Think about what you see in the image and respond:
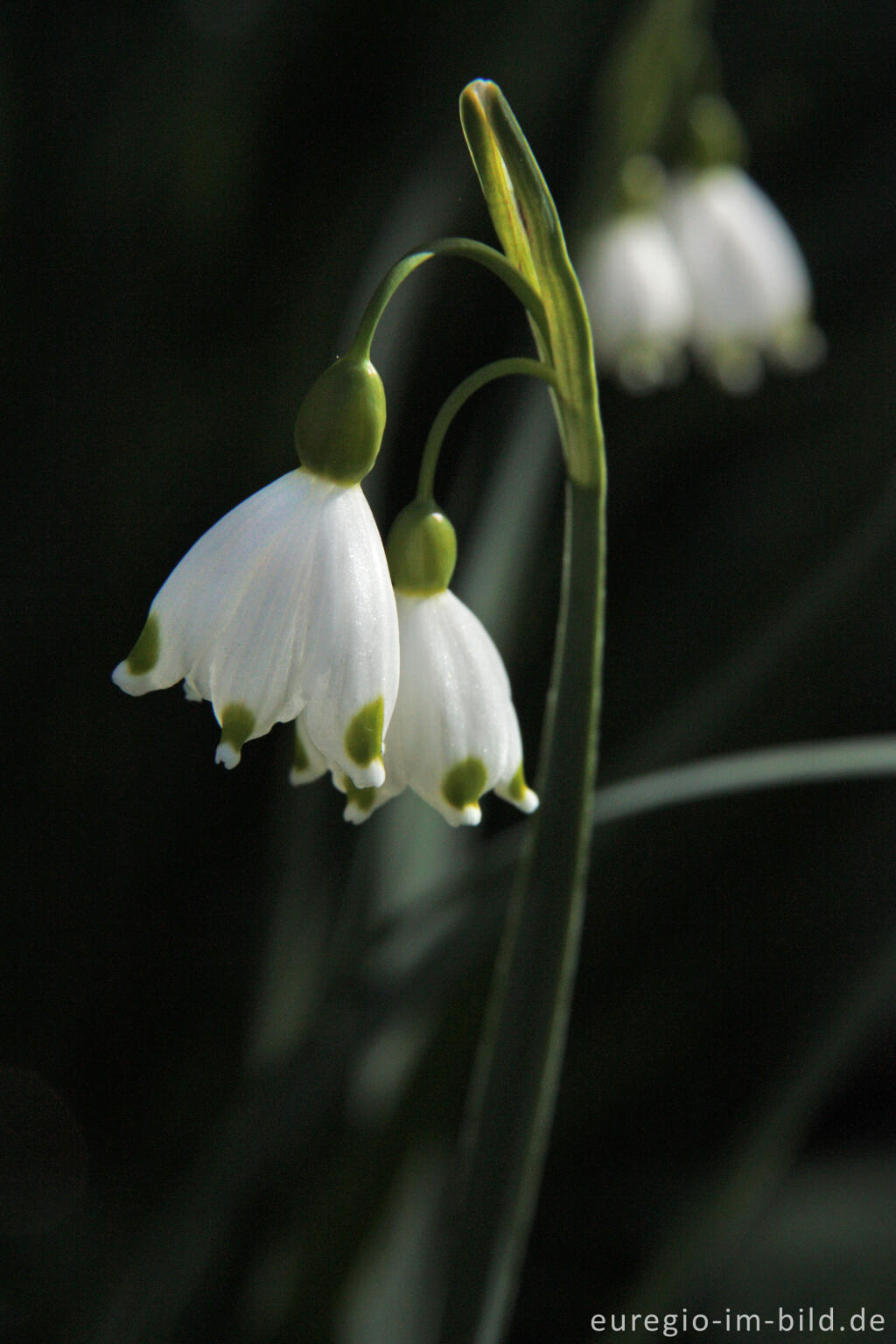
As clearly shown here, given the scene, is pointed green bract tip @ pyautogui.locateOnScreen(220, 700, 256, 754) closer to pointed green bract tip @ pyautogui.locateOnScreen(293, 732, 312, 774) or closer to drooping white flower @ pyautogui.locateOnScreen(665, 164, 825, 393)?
pointed green bract tip @ pyautogui.locateOnScreen(293, 732, 312, 774)

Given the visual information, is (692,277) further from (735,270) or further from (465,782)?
(465,782)

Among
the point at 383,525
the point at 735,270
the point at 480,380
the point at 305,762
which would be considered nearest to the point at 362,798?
the point at 305,762

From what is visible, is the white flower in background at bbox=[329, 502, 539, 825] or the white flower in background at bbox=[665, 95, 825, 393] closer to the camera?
the white flower in background at bbox=[329, 502, 539, 825]

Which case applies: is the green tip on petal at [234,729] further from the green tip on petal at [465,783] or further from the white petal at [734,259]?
the white petal at [734,259]

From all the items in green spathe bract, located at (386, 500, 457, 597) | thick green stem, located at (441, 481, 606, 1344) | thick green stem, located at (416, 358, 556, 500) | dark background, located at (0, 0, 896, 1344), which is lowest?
thick green stem, located at (441, 481, 606, 1344)

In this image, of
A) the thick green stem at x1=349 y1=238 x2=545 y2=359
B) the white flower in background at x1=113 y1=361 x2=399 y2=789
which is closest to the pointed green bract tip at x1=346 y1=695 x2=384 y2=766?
the white flower in background at x1=113 y1=361 x2=399 y2=789

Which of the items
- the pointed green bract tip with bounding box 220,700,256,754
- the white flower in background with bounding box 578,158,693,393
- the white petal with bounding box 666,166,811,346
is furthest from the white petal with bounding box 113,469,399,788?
the white petal with bounding box 666,166,811,346

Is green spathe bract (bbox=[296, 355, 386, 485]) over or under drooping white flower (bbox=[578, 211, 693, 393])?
under
